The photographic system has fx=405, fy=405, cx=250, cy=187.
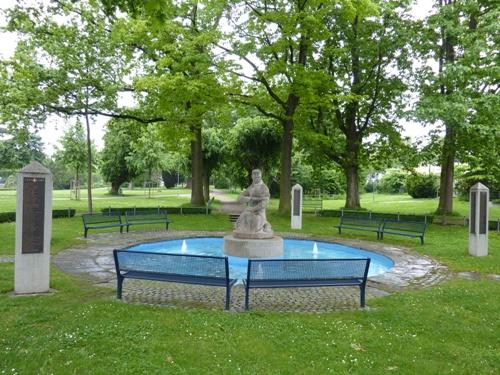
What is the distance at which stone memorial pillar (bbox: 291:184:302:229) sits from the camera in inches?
758

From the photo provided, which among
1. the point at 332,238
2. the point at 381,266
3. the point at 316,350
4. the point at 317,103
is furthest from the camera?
the point at 317,103

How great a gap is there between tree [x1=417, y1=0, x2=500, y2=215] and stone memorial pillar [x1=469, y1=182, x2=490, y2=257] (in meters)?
6.06

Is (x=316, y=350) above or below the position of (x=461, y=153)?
below

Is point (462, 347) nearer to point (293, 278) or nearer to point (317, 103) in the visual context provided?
point (293, 278)

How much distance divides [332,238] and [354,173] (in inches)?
490

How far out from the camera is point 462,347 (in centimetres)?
548

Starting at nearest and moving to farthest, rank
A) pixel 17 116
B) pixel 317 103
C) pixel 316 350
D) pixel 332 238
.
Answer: pixel 316 350 → pixel 332 238 → pixel 17 116 → pixel 317 103

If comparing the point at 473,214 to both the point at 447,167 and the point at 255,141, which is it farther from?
the point at 255,141

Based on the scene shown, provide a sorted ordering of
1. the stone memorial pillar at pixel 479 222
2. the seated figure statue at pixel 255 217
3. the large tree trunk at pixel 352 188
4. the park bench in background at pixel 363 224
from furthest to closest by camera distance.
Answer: the large tree trunk at pixel 352 188 → the park bench in background at pixel 363 224 → the stone memorial pillar at pixel 479 222 → the seated figure statue at pixel 255 217

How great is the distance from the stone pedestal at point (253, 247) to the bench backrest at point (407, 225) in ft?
20.1

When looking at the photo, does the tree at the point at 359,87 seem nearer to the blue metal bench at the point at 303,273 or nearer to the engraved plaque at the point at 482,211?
the engraved plaque at the point at 482,211

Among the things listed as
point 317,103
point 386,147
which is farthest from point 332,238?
point 386,147

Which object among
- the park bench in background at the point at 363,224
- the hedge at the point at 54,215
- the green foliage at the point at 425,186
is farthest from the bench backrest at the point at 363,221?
the green foliage at the point at 425,186

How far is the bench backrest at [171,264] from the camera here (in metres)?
7.21
